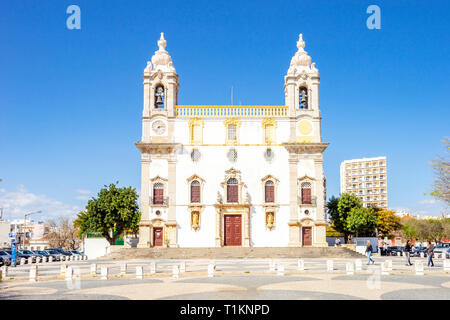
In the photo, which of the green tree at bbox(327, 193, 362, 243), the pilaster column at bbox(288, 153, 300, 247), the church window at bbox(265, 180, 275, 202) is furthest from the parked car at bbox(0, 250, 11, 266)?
the green tree at bbox(327, 193, 362, 243)

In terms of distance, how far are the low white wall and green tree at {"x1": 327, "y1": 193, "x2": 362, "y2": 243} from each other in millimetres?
23021

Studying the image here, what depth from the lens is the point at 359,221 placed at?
46.9 metres

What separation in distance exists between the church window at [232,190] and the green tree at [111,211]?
8.88 metres

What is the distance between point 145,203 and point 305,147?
15.4m

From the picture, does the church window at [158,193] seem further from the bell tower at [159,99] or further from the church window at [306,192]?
the church window at [306,192]

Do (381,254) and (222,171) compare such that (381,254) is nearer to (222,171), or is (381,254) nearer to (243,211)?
(243,211)

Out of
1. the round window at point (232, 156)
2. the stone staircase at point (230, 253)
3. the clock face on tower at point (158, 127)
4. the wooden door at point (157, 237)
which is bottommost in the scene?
the stone staircase at point (230, 253)

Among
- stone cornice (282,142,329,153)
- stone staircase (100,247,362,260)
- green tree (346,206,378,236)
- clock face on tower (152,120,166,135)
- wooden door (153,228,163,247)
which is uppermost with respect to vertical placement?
clock face on tower (152,120,166,135)

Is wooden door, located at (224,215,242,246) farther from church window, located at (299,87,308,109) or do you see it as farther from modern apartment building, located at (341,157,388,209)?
modern apartment building, located at (341,157,388,209)

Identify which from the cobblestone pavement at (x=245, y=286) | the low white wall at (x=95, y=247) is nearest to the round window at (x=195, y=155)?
the low white wall at (x=95, y=247)

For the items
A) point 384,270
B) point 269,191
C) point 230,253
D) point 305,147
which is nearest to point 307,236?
point 269,191

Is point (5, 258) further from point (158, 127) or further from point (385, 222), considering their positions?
point (385, 222)

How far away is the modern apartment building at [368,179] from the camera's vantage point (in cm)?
12556

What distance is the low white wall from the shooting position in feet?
146
